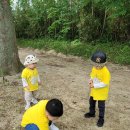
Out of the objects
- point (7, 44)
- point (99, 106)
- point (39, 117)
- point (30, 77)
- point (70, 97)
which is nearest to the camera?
point (39, 117)

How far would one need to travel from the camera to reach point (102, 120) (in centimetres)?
580

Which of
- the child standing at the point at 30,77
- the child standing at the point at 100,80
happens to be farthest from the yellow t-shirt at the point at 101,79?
the child standing at the point at 30,77

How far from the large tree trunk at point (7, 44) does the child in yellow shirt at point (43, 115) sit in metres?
5.25

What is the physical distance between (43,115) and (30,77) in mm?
2577

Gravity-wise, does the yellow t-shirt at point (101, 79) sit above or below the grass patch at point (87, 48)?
above

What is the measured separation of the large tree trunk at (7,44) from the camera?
340 inches

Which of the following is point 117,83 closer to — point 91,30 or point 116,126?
point 116,126

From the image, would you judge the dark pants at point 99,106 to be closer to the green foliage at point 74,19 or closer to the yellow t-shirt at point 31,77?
the yellow t-shirt at point 31,77

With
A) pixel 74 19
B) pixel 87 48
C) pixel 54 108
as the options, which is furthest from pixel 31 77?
pixel 74 19

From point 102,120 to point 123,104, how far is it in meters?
1.31

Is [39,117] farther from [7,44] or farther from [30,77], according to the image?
[7,44]

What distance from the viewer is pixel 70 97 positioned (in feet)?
23.6

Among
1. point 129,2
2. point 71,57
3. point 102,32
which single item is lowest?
point 71,57

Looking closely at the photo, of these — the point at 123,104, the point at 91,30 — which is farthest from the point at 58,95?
the point at 91,30
